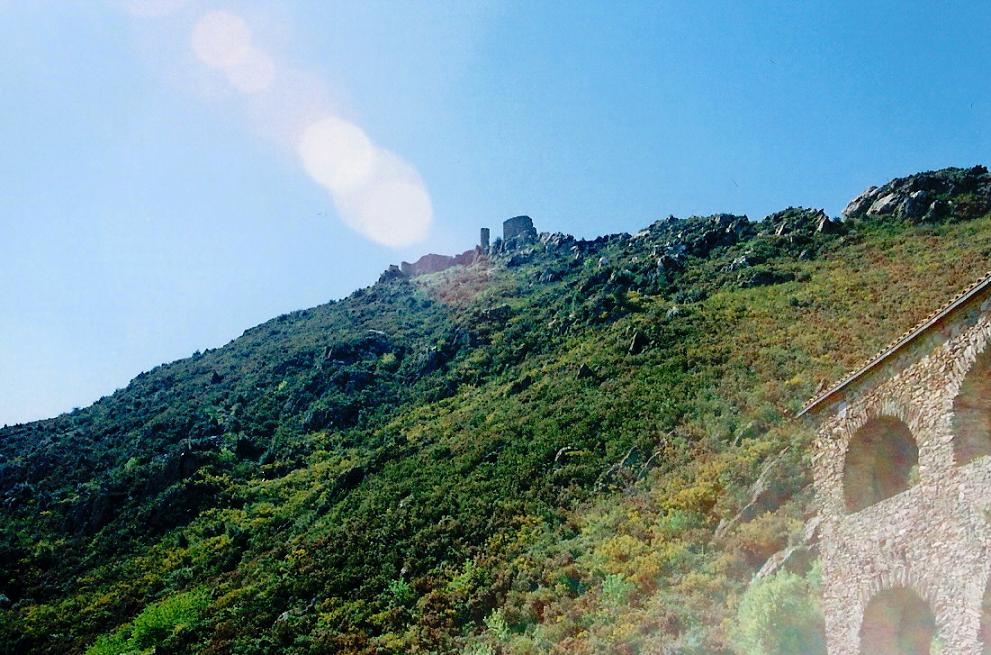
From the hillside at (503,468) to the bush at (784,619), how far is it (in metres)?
0.34

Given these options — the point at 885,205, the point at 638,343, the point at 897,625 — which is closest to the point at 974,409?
the point at 897,625

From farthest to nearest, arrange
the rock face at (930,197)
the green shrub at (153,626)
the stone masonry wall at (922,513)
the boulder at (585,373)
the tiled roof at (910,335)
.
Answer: the rock face at (930,197) → the boulder at (585,373) → the green shrub at (153,626) → the tiled roof at (910,335) → the stone masonry wall at (922,513)

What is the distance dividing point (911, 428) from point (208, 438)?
143 ft

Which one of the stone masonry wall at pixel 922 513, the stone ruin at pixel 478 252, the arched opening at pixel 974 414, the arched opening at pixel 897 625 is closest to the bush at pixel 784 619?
the stone masonry wall at pixel 922 513

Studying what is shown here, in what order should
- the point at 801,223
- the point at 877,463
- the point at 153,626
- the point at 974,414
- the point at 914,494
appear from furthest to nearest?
the point at 801,223 < the point at 153,626 < the point at 877,463 < the point at 914,494 < the point at 974,414

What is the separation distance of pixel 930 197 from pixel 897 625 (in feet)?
153

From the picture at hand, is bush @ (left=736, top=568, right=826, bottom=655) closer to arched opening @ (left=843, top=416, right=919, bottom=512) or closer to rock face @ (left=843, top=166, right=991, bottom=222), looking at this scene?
arched opening @ (left=843, top=416, right=919, bottom=512)

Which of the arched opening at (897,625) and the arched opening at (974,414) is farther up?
the arched opening at (974,414)

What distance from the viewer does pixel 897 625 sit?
999cm

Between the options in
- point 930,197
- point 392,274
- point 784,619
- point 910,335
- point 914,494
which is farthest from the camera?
point 392,274

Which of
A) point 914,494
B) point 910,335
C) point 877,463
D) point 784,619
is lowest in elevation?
point 784,619

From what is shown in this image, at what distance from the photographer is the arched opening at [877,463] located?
11289 millimetres

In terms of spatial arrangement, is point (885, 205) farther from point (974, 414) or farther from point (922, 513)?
point (922, 513)

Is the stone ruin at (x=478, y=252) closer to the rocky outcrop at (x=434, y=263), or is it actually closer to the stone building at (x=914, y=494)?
the rocky outcrop at (x=434, y=263)
